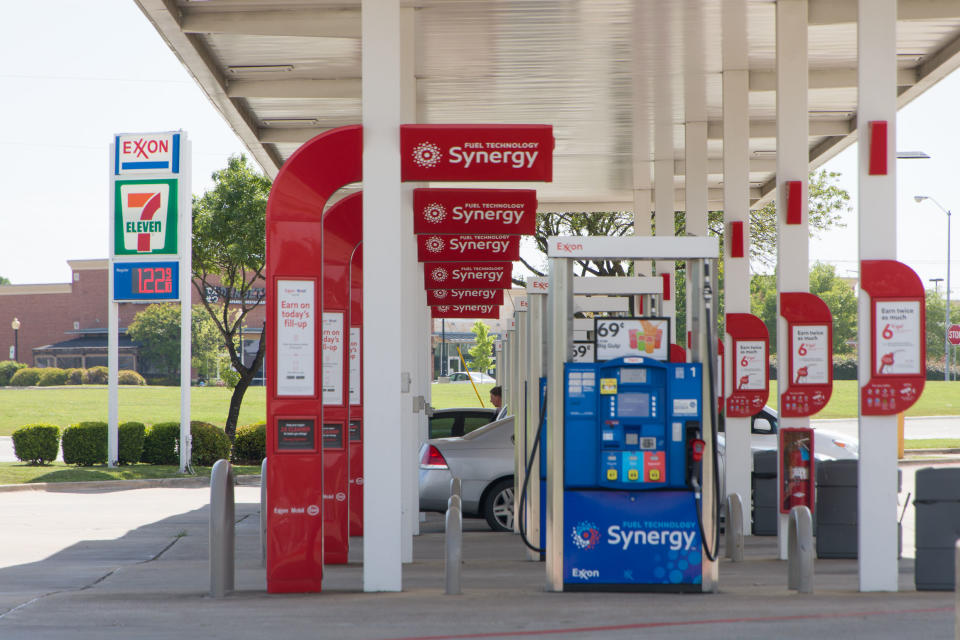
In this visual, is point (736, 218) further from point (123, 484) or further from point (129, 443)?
point (129, 443)

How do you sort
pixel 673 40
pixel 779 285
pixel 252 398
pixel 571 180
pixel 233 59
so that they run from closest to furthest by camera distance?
1. pixel 779 285
2. pixel 673 40
3. pixel 233 59
4. pixel 571 180
5. pixel 252 398

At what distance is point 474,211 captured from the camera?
43.0 feet

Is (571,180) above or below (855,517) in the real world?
above

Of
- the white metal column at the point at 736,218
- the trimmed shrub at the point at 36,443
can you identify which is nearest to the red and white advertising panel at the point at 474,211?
the white metal column at the point at 736,218

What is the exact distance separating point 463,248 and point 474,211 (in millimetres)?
2023

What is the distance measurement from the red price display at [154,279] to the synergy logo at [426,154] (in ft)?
45.1

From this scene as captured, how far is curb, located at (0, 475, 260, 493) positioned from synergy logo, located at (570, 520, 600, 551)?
1394cm

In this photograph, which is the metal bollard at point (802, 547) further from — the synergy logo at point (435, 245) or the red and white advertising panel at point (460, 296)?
the red and white advertising panel at point (460, 296)

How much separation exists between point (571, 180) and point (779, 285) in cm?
1269

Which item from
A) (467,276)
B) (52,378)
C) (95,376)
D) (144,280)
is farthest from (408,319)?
(52,378)

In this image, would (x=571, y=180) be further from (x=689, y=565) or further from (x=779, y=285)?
(x=689, y=565)

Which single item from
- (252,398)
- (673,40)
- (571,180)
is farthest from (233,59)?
A: (252,398)

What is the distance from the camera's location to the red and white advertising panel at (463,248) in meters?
15.1

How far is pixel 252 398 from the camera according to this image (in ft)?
213
